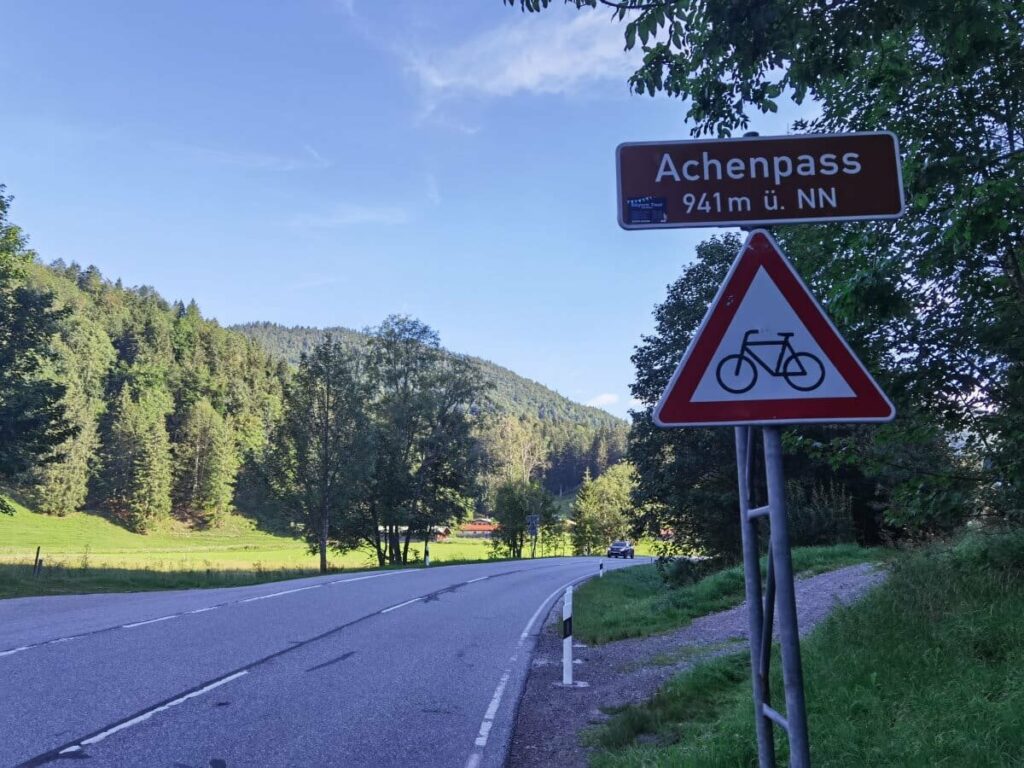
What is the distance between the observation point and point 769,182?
2.54 m

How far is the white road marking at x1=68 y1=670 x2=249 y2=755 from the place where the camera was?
522 centimetres

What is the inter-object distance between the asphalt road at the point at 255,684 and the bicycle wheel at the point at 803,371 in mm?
4141

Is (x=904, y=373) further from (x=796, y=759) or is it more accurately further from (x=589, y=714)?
(x=796, y=759)

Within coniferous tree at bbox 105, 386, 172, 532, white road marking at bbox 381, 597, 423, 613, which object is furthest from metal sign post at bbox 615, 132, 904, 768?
coniferous tree at bbox 105, 386, 172, 532

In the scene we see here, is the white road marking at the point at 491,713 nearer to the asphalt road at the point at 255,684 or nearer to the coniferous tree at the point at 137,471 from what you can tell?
the asphalt road at the point at 255,684

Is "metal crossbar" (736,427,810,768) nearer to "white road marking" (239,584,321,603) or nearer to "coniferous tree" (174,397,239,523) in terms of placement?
"white road marking" (239,584,321,603)

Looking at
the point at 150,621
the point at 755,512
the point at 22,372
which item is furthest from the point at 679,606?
the point at 22,372

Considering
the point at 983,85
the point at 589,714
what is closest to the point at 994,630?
the point at 589,714

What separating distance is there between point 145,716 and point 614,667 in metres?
5.47

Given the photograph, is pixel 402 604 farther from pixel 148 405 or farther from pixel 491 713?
pixel 148 405

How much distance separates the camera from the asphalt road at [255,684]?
5262mm

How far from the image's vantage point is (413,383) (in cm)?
4488

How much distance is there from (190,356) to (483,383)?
97.9m

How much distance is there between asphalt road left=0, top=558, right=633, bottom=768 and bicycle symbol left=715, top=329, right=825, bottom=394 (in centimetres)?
407
